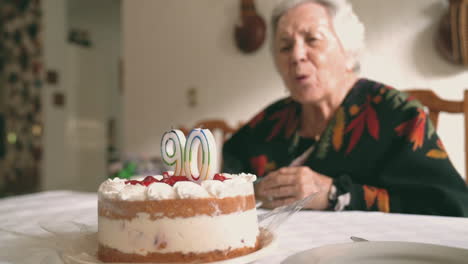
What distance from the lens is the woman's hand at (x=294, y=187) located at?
3.38ft

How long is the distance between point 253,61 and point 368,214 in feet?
8.56

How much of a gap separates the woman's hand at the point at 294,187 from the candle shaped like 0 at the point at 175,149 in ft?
1.52

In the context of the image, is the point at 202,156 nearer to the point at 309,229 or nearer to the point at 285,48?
the point at 309,229

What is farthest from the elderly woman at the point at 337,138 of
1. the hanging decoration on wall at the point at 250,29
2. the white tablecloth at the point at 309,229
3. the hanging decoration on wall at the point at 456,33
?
the hanging decoration on wall at the point at 250,29

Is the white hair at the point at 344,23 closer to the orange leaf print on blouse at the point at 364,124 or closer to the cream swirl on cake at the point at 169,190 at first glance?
the orange leaf print on blouse at the point at 364,124

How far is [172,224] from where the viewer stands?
53cm

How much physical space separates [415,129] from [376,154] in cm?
14

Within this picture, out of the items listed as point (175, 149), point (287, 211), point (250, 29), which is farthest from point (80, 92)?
point (287, 211)

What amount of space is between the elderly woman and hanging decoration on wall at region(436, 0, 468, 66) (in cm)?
138

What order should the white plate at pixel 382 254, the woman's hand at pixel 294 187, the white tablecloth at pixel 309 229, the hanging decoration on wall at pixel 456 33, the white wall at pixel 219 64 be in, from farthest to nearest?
the white wall at pixel 219 64, the hanging decoration on wall at pixel 456 33, the woman's hand at pixel 294 187, the white tablecloth at pixel 309 229, the white plate at pixel 382 254

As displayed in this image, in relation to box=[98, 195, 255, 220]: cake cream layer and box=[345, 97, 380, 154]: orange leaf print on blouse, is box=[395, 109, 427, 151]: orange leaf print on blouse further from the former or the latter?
box=[98, 195, 255, 220]: cake cream layer

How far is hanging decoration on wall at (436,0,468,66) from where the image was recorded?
7.93 ft

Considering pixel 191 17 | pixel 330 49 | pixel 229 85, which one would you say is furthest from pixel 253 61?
pixel 330 49

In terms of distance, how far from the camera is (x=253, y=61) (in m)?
3.37
